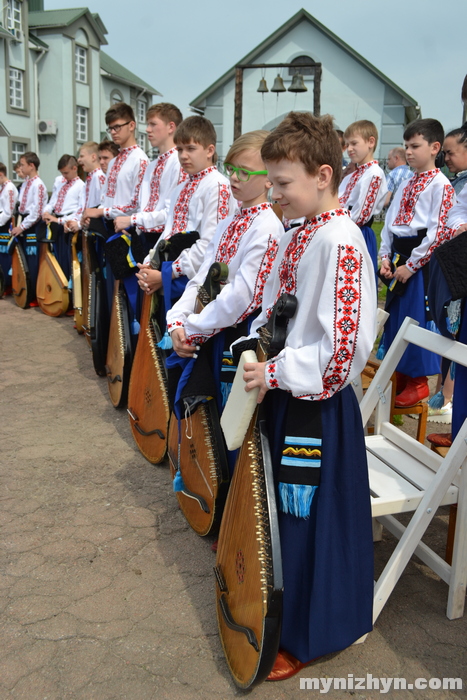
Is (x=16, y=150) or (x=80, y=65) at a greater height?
(x=80, y=65)

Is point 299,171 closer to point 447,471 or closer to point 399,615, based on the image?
point 447,471

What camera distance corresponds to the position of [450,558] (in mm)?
2646

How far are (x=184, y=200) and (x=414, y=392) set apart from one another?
6.58 feet

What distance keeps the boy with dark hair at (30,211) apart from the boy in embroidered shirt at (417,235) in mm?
5133

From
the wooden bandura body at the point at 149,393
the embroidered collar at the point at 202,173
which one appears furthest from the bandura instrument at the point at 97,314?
the embroidered collar at the point at 202,173

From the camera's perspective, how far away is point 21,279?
8.24 meters

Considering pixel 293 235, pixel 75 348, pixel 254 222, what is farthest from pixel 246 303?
pixel 75 348

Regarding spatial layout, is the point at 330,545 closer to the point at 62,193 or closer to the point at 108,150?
the point at 108,150

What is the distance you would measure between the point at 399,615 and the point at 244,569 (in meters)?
0.80

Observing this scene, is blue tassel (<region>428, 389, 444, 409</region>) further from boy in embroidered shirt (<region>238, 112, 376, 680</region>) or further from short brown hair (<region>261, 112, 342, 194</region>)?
short brown hair (<region>261, 112, 342, 194</region>)

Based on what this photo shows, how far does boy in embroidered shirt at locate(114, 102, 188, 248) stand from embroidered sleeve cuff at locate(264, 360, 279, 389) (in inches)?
107

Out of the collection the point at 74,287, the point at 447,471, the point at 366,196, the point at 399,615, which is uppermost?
the point at 366,196

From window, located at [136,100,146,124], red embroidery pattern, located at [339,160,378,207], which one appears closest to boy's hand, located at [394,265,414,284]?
red embroidery pattern, located at [339,160,378,207]

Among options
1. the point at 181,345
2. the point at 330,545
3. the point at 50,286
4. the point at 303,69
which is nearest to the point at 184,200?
the point at 181,345
